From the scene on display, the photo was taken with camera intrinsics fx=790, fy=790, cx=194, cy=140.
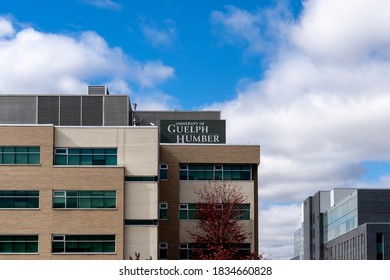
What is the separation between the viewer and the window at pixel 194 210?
66.6 meters

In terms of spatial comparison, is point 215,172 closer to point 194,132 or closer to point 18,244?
point 194,132

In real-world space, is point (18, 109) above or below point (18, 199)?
above

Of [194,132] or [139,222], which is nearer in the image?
[139,222]

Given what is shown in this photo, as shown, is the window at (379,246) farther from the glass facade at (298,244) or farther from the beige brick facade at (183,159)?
the glass facade at (298,244)

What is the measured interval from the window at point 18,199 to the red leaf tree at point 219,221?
46.0 feet

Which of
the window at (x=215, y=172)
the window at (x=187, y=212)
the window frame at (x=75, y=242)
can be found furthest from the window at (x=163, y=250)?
the window frame at (x=75, y=242)

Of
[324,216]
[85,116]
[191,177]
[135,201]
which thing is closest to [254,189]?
[191,177]

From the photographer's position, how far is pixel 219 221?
65.8 m

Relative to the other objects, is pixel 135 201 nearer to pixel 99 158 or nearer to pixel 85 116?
pixel 99 158

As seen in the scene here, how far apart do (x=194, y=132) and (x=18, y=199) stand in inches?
720

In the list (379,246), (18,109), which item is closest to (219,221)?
(18,109)

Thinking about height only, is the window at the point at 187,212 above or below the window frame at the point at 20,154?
below

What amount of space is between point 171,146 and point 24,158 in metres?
13.0

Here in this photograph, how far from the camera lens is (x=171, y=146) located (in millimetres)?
66625
